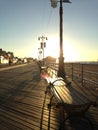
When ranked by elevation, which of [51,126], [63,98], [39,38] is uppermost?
[39,38]

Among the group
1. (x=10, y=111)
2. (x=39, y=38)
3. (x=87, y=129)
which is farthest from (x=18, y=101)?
(x=39, y=38)

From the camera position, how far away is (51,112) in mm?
8445

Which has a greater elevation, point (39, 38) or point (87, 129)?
point (39, 38)

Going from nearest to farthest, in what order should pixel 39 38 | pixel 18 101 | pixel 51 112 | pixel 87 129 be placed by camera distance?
pixel 87 129, pixel 51 112, pixel 18 101, pixel 39 38

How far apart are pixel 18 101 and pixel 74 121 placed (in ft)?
12.4

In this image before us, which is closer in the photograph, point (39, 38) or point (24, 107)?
point (24, 107)

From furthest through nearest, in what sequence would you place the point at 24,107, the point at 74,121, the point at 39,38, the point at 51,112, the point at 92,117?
the point at 39,38 < the point at 24,107 < the point at 51,112 < the point at 92,117 < the point at 74,121

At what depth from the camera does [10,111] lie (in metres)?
8.61

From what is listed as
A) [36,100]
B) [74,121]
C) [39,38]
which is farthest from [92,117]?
[39,38]

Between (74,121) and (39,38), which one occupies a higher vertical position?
(39,38)

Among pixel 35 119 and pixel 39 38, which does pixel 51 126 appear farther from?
pixel 39 38

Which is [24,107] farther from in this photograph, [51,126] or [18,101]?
[51,126]

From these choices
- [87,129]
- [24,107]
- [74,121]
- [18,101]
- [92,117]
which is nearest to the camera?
[87,129]

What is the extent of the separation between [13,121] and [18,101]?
3.21 meters
